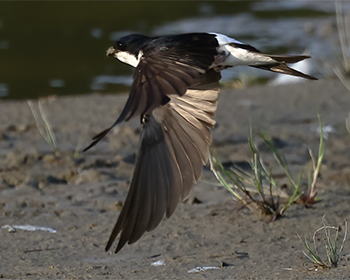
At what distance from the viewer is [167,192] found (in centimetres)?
274

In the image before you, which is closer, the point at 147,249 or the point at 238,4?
the point at 147,249

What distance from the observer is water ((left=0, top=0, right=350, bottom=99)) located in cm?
737

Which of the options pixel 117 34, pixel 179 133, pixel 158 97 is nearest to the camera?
pixel 158 97

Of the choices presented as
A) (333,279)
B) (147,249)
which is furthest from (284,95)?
(333,279)

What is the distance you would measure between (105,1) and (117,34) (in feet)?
7.06

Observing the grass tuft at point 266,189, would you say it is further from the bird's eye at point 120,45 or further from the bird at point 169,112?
the bird's eye at point 120,45

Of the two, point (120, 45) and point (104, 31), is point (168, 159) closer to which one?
point (120, 45)

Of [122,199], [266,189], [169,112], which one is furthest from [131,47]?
[266,189]

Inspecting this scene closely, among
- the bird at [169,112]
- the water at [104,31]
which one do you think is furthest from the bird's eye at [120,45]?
the water at [104,31]

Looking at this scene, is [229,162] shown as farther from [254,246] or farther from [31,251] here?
[31,251]

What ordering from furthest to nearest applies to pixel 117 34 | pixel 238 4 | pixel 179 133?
pixel 238 4 < pixel 117 34 < pixel 179 133

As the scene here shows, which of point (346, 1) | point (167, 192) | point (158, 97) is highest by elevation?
point (158, 97)

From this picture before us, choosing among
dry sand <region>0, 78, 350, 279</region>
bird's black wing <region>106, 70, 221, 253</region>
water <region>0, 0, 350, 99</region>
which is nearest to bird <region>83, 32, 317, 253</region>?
bird's black wing <region>106, 70, 221, 253</region>

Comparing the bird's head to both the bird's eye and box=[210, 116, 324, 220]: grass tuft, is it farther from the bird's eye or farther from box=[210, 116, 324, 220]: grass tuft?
box=[210, 116, 324, 220]: grass tuft
